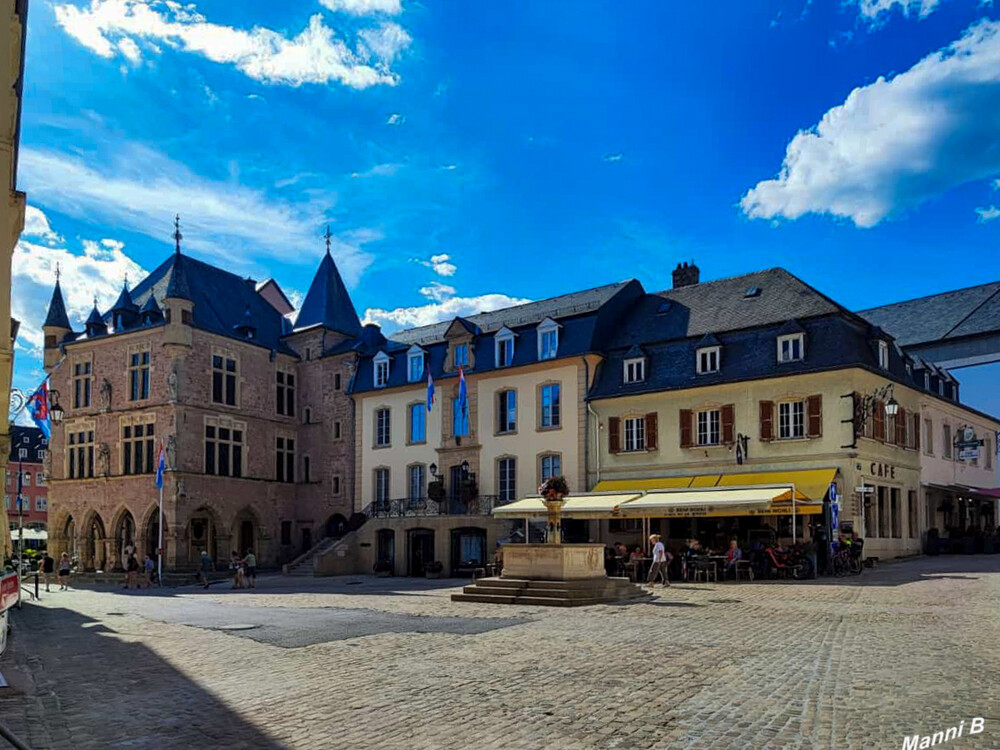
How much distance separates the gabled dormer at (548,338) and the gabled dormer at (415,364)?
249 inches

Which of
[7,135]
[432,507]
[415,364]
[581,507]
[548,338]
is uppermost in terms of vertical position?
[7,135]

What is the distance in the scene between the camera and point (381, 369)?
4250 cm

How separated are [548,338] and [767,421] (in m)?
9.77

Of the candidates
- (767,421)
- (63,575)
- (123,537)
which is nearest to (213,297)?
(123,537)

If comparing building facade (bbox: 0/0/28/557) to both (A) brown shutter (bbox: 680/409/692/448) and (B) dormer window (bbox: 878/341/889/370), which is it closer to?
(A) brown shutter (bbox: 680/409/692/448)

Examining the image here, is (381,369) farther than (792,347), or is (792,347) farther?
(381,369)

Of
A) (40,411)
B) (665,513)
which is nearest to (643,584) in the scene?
(665,513)

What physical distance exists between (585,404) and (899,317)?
67.6 ft

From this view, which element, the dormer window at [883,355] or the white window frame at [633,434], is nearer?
the dormer window at [883,355]

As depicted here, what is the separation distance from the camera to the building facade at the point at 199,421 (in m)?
40.5

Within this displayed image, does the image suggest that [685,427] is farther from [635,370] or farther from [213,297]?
[213,297]

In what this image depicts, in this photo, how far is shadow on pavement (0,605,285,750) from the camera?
7785 mm

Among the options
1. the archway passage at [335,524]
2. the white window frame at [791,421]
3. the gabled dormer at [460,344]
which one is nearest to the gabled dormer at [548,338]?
the gabled dormer at [460,344]

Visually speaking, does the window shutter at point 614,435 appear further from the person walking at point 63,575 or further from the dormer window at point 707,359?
the person walking at point 63,575
